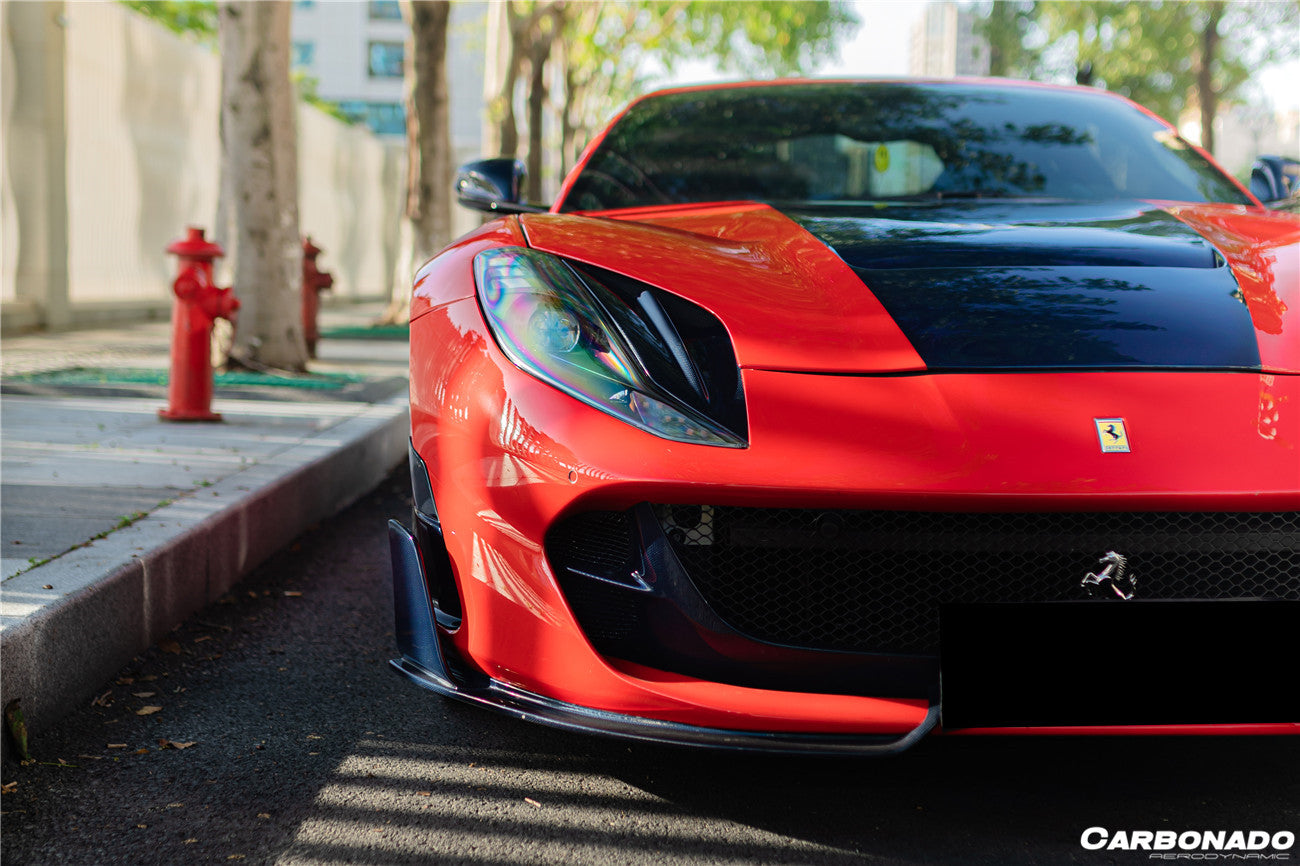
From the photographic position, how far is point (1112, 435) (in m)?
1.90

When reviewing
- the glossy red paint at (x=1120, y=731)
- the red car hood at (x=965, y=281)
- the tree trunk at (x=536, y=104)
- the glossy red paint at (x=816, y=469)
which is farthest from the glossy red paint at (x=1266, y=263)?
the tree trunk at (x=536, y=104)

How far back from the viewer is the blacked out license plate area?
189 cm

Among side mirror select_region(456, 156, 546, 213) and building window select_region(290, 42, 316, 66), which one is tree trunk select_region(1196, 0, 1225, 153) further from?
building window select_region(290, 42, 316, 66)

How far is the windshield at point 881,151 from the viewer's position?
3334mm

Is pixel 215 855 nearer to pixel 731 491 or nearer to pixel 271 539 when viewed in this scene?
pixel 731 491

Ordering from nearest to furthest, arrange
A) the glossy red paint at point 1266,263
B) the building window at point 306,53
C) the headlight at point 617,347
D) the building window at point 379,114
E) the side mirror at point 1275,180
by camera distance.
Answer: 1. the headlight at point 617,347
2. the glossy red paint at point 1266,263
3. the side mirror at point 1275,180
4. the building window at point 306,53
5. the building window at point 379,114

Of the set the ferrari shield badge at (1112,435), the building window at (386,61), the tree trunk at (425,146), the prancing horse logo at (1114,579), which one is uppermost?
the building window at (386,61)

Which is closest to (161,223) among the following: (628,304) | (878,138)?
(878,138)

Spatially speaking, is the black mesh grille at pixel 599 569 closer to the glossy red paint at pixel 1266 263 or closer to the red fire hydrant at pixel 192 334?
the glossy red paint at pixel 1266 263

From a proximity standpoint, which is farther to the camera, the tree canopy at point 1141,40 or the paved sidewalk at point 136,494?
the tree canopy at point 1141,40

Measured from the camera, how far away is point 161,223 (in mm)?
14539

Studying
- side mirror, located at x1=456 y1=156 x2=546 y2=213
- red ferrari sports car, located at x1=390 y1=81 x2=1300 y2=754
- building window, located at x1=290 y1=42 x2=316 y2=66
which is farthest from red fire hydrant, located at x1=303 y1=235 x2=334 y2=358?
building window, located at x1=290 y1=42 x2=316 y2=66

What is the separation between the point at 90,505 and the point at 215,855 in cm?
207

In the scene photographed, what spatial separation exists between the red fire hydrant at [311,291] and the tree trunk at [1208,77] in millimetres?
22966
